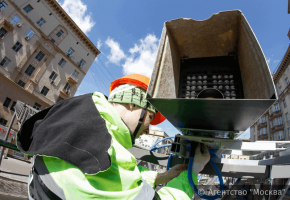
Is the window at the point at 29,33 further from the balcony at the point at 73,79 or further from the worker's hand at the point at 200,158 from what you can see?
the worker's hand at the point at 200,158

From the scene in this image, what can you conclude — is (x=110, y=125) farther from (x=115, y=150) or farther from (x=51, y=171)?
(x=51, y=171)

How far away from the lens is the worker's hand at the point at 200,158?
1.61m

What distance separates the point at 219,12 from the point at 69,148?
6.30 ft

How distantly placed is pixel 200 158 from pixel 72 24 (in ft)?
81.3

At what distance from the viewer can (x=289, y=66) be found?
936 inches

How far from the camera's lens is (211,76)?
2158 mm

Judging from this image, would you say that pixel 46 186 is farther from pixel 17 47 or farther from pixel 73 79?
A: pixel 73 79

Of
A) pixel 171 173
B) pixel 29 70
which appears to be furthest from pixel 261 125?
pixel 29 70

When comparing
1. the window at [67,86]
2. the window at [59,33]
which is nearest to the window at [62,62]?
the window at [67,86]

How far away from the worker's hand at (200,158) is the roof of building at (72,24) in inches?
963

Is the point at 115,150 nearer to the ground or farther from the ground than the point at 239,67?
nearer to the ground

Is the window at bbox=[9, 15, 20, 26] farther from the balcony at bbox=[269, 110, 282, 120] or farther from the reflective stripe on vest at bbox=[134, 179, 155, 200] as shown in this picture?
the balcony at bbox=[269, 110, 282, 120]

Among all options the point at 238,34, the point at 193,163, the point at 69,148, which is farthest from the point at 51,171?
the point at 238,34

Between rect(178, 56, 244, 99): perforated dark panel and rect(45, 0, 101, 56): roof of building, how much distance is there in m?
23.7
